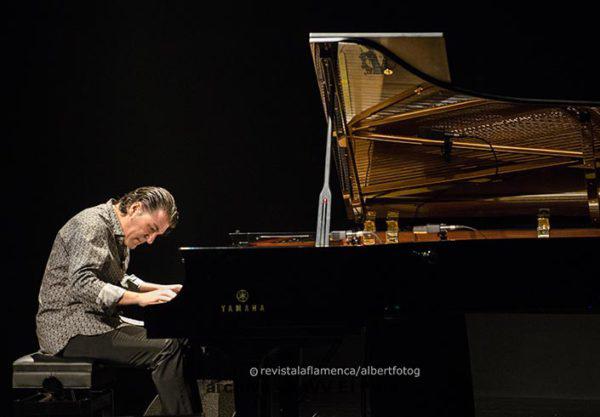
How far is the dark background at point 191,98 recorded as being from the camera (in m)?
3.89

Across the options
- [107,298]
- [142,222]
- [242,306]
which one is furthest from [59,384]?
[242,306]

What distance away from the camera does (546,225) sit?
322 cm

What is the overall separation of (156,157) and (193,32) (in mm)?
732

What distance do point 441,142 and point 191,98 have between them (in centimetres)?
155

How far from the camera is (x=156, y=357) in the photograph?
2652mm

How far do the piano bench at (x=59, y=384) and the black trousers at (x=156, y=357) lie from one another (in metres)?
0.06

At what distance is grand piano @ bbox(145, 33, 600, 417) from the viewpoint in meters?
2.25

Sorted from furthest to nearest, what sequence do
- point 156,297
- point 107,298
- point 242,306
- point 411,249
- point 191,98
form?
point 191,98 → point 107,298 → point 156,297 → point 411,249 → point 242,306

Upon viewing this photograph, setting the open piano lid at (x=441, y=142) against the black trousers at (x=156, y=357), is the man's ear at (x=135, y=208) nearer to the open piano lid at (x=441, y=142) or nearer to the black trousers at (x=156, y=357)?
the black trousers at (x=156, y=357)

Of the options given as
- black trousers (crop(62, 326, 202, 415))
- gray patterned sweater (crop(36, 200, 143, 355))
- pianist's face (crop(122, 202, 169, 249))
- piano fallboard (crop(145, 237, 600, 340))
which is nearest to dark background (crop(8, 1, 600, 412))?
pianist's face (crop(122, 202, 169, 249))

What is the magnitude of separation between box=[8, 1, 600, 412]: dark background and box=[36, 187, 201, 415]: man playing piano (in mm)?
1014

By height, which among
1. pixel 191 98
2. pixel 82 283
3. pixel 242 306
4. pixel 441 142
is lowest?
pixel 242 306

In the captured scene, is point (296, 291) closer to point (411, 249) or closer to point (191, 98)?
point (411, 249)

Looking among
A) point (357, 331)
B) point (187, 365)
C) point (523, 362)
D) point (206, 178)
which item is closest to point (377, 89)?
point (357, 331)
